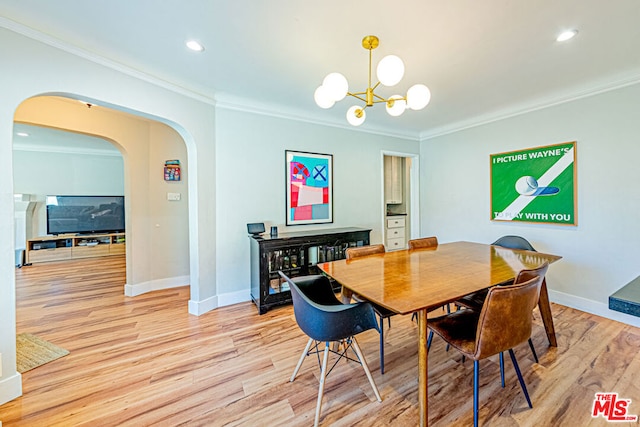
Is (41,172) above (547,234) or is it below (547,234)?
above

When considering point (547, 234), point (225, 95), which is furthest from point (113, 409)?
point (547, 234)

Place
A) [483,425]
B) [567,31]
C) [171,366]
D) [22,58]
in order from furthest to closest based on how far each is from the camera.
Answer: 1. [171,366]
2. [567,31]
3. [22,58]
4. [483,425]

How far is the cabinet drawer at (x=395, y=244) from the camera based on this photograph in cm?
502

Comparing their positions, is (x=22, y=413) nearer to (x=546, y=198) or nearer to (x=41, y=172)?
(x=546, y=198)

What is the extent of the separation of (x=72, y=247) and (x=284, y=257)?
5.63 m

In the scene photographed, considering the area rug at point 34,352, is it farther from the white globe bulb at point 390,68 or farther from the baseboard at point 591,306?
the baseboard at point 591,306

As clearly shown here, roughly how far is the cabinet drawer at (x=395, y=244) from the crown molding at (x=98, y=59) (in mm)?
3866

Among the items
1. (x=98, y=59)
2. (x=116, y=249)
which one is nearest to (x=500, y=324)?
(x=98, y=59)

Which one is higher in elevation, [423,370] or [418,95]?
[418,95]

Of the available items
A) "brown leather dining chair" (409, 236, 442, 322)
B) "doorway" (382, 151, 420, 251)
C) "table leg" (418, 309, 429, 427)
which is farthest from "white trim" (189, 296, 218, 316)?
"doorway" (382, 151, 420, 251)

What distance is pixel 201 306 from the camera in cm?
286

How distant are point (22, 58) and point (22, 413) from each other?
2.26 metres

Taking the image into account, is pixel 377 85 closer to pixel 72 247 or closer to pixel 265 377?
pixel 265 377

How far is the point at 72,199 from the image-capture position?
572 centimetres
